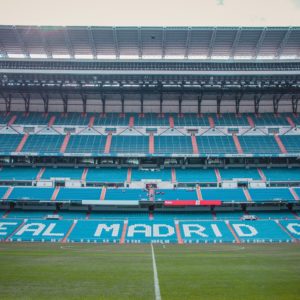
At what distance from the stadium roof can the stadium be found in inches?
8.3

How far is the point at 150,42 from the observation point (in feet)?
181

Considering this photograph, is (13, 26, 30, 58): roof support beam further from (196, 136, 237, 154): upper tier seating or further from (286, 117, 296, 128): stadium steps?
(286, 117, 296, 128): stadium steps

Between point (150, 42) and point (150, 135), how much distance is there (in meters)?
16.3

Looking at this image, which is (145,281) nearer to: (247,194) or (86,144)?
(247,194)

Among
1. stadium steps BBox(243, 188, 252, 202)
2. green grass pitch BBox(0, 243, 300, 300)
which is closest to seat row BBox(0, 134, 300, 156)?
stadium steps BBox(243, 188, 252, 202)

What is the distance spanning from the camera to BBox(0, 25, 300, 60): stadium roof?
5297cm

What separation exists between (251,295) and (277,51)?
5467 centimetres

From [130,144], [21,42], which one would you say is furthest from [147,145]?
[21,42]

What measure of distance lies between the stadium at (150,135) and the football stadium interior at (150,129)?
0.23m

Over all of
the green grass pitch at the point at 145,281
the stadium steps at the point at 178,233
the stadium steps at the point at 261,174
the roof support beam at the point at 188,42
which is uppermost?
the roof support beam at the point at 188,42

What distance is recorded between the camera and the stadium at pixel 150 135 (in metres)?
42.3

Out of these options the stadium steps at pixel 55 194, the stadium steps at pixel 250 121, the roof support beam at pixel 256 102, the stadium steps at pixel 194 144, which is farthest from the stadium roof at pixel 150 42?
the stadium steps at pixel 55 194

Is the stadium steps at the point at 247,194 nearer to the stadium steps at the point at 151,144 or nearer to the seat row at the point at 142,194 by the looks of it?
the seat row at the point at 142,194

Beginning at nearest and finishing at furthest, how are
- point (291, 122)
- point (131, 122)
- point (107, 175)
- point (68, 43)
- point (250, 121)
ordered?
point (107, 175), point (68, 43), point (291, 122), point (131, 122), point (250, 121)
